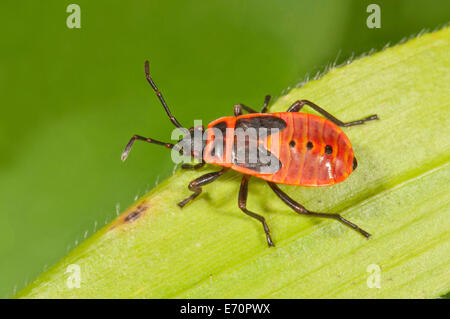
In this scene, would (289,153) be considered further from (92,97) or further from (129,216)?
(92,97)

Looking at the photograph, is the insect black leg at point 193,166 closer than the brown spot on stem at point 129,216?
No

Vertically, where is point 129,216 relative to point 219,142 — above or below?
below

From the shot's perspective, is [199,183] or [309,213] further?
[199,183]

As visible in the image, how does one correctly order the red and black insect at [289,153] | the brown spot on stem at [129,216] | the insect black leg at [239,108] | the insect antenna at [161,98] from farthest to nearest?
the insect black leg at [239,108]
the insect antenna at [161,98]
the red and black insect at [289,153]
the brown spot on stem at [129,216]

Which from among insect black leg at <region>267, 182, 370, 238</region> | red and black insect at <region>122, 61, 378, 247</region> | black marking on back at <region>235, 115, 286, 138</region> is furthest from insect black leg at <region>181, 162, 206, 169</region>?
insect black leg at <region>267, 182, 370, 238</region>

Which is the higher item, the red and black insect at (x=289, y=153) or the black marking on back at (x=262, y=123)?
the black marking on back at (x=262, y=123)

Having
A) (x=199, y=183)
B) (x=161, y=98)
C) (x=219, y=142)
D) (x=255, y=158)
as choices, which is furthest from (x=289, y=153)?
(x=161, y=98)

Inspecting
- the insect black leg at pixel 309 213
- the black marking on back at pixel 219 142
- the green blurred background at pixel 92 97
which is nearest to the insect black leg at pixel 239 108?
the black marking on back at pixel 219 142

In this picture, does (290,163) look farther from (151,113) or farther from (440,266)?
(151,113)

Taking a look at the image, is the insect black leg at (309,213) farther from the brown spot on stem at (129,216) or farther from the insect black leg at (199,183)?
the brown spot on stem at (129,216)
